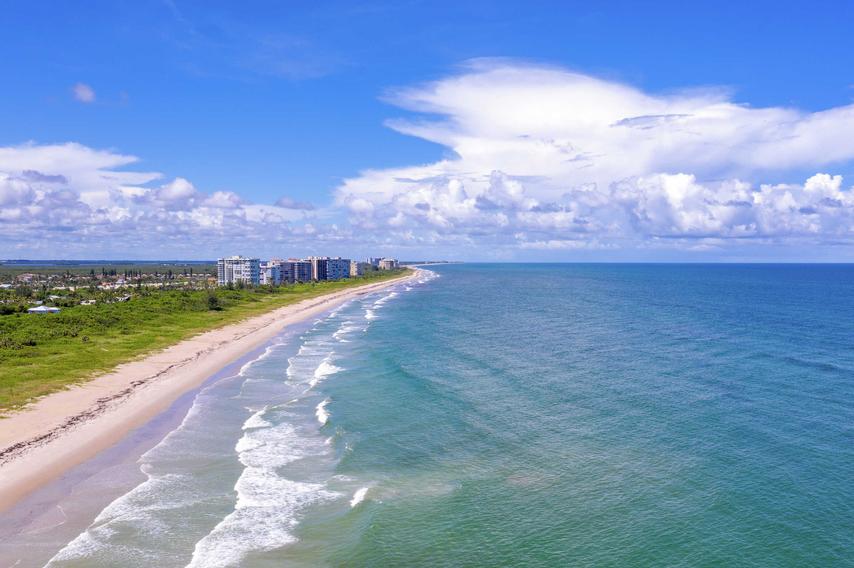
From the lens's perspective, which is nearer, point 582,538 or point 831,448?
point 582,538

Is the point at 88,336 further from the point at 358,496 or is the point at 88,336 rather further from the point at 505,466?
the point at 505,466

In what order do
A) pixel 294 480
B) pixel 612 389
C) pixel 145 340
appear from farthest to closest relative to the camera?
pixel 145 340 < pixel 612 389 < pixel 294 480

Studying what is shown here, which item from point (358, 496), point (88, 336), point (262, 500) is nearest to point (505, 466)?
point (358, 496)

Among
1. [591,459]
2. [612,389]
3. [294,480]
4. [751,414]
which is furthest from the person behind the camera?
[612,389]

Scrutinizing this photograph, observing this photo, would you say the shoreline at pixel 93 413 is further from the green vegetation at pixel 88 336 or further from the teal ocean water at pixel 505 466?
the teal ocean water at pixel 505 466

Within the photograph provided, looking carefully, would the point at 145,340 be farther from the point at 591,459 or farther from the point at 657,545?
the point at 657,545

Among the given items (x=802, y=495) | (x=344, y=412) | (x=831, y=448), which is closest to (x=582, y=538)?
(x=802, y=495)

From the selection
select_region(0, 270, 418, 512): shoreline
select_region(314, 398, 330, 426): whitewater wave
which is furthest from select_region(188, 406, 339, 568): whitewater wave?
select_region(0, 270, 418, 512): shoreline
